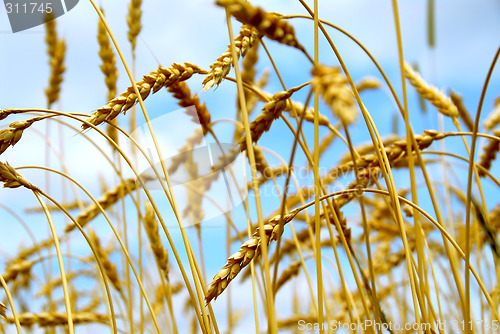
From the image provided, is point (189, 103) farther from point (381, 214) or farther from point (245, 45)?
point (381, 214)

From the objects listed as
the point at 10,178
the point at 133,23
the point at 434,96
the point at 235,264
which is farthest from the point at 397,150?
the point at 133,23

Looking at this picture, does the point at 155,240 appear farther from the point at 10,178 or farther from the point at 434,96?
the point at 434,96

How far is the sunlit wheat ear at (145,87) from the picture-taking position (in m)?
0.50

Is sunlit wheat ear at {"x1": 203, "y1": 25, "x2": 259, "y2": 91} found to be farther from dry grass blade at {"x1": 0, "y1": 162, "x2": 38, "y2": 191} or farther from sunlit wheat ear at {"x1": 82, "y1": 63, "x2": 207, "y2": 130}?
dry grass blade at {"x1": 0, "y1": 162, "x2": 38, "y2": 191}

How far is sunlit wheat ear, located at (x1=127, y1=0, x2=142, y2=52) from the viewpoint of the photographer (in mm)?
1020

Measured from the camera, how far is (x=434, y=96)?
87 cm

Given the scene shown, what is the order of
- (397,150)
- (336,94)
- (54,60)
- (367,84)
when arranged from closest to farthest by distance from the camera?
(336,94), (397,150), (54,60), (367,84)

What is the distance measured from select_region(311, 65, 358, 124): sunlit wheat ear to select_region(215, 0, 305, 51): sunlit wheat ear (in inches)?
3.6

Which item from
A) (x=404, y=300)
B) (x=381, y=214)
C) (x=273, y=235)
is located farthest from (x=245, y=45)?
(x=404, y=300)

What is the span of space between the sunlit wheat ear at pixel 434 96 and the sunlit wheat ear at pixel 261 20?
53 centimetres

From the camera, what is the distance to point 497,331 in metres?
0.94

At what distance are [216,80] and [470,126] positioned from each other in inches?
35.7

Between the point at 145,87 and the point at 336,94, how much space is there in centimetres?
32

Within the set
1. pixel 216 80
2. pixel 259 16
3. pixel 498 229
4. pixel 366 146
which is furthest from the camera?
pixel 366 146
